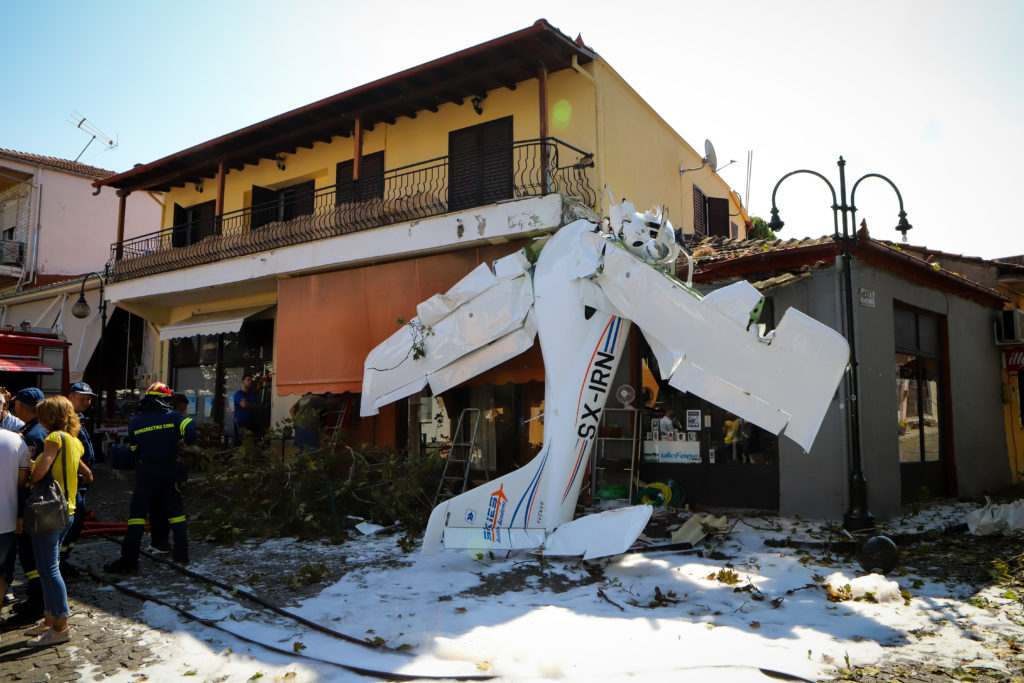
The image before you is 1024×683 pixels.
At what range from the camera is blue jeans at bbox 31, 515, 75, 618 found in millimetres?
4602

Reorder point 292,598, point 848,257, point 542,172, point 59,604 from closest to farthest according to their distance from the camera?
point 59,604 → point 292,598 → point 848,257 → point 542,172

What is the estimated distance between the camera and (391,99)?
12.9 meters

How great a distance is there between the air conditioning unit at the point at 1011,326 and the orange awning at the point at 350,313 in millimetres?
8568

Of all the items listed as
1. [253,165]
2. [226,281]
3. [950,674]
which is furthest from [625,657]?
[253,165]

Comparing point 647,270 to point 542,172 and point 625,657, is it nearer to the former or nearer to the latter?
point 625,657

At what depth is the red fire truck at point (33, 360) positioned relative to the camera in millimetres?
14305

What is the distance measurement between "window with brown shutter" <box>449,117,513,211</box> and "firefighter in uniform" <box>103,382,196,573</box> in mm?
6948

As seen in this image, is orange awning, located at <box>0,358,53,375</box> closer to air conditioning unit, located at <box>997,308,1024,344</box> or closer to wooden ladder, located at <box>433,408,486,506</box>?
wooden ladder, located at <box>433,408,486,506</box>

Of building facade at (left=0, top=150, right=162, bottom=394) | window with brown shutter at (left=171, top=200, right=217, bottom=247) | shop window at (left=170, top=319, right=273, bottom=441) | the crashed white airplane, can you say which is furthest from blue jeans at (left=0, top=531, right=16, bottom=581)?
building facade at (left=0, top=150, right=162, bottom=394)

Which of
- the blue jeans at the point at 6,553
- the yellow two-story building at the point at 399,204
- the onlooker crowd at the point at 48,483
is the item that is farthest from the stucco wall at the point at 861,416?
the blue jeans at the point at 6,553

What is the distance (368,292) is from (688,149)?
8474 mm

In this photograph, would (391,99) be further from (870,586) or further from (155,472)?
(870,586)

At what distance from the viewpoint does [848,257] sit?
7.91 m

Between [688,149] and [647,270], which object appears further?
[688,149]
